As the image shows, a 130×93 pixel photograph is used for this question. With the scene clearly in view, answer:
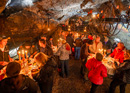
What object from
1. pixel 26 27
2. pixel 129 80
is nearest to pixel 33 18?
pixel 26 27

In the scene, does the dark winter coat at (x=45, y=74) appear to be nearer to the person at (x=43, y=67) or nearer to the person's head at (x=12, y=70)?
the person at (x=43, y=67)

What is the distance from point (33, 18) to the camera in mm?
5969

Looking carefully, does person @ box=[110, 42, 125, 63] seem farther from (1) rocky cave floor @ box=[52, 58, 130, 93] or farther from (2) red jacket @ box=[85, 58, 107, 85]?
(2) red jacket @ box=[85, 58, 107, 85]

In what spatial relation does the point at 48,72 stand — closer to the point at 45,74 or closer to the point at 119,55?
the point at 45,74

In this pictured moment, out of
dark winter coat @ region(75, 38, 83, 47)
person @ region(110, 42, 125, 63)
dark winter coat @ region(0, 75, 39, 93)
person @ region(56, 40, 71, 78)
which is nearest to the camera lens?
dark winter coat @ region(0, 75, 39, 93)

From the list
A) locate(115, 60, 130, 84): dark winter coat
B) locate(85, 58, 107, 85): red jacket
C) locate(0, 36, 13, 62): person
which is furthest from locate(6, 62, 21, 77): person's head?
locate(115, 60, 130, 84): dark winter coat

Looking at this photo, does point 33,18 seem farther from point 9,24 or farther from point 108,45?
point 108,45

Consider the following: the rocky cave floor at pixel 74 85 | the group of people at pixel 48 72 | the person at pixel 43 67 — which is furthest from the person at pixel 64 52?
the person at pixel 43 67

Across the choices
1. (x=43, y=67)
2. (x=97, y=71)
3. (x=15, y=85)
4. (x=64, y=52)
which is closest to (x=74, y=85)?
(x=64, y=52)

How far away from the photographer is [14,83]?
156 centimetres

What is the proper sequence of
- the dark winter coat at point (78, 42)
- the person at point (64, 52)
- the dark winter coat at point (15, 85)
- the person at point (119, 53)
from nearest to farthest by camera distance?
the dark winter coat at point (15, 85), the person at point (119, 53), the person at point (64, 52), the dark winter coat at point (78, 42)

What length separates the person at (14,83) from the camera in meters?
1.54

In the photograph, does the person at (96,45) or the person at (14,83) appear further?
the person at (96,45)

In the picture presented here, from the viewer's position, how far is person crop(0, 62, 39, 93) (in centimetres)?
154
